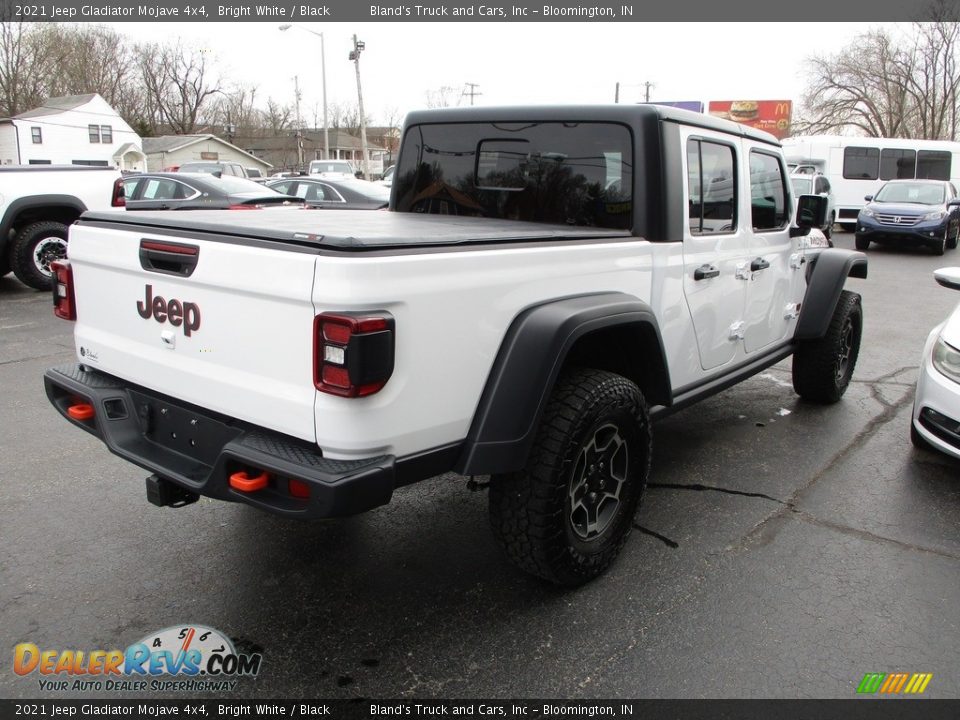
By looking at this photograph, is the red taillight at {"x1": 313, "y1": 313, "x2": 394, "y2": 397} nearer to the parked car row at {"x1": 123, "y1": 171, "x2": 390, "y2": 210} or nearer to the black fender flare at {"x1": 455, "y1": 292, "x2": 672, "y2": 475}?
the black fender flare at {"x1": 455, "y1": 292, "x2": 672, "y2": 475}

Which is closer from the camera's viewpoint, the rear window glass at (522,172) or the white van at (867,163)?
the rear window glass at (522,172)

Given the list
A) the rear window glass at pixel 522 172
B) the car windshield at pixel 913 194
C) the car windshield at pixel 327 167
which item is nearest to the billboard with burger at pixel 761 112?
the car windshield at pixel 327 167

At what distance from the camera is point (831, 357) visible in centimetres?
537

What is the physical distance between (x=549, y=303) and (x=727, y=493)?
1956mm

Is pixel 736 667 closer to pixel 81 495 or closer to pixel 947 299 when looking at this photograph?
pixel 81 495

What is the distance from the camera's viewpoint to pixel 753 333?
446 cm

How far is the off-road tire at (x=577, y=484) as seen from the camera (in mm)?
2740

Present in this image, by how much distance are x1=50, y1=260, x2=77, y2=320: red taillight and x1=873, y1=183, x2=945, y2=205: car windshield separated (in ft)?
64.1

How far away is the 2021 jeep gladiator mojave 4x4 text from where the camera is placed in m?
2.29

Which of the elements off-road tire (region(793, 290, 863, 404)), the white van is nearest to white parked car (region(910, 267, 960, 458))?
off-road tire (region(793, 290, 863, 404))

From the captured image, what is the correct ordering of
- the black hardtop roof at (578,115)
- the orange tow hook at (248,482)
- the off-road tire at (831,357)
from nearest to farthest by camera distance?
the orange tow hook at (248,482), the black hardtop roof at (578,115), the off-road tire at (831,357)

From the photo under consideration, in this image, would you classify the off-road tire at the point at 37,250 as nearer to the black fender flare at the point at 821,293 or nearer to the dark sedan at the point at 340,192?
the dark sedan at the point at 340,192

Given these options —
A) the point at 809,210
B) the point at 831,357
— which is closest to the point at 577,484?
the point at 809,210

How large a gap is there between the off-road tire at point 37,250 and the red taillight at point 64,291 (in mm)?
7208
